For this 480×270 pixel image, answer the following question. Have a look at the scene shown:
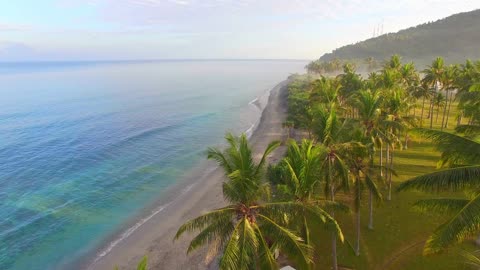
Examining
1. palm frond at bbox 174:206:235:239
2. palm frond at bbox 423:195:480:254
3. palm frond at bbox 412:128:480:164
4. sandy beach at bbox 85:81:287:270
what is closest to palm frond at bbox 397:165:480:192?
palm frond at bbox 412:128:480:164

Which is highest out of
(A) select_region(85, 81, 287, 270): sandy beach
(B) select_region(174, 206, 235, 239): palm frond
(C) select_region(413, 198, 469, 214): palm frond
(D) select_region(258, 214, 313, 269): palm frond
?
(C) select_region(413, 198, 469, 214): palm frond

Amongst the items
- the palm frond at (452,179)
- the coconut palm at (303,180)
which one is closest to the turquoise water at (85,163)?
the coconut palm at (303,180)

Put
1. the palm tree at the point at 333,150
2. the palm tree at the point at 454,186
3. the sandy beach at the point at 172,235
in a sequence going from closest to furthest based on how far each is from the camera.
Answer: the palm tree at the point at 454,186
the palm tree at the point at 333,150
the sandy beach at the point at 172,235

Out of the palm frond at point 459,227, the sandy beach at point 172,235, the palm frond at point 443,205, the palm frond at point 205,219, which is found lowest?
the sandy beach at point 172,235

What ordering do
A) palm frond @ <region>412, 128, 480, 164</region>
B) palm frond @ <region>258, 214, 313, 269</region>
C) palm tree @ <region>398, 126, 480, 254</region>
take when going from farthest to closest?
palm frond @ <region>258, 214, 313, 269</region> < palm frond @ <region>412, 128, 480, 164</region> < palm tree @ <region>398, 126, 480, 254</region>

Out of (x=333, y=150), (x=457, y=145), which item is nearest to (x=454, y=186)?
A: (x=457, y=145)

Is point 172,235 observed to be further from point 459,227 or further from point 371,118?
point 459,227

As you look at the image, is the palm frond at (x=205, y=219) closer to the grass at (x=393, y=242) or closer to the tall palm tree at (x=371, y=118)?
the grass at (x=393, y=242)

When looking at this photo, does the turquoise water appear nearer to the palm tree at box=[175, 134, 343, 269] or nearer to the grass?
the palm tree at box=[175, 134, 343, 269]
